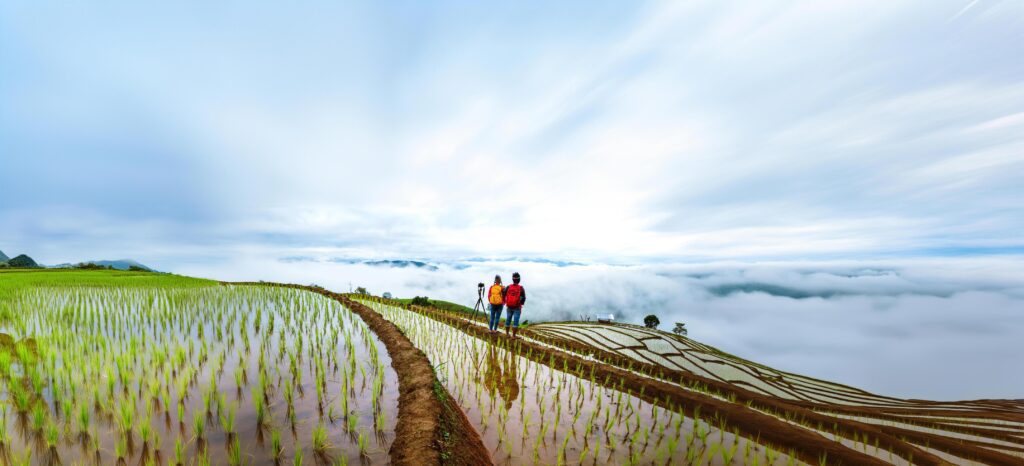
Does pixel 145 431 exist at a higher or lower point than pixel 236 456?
higher

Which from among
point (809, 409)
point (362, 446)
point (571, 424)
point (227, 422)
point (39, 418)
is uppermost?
point (39, 418)

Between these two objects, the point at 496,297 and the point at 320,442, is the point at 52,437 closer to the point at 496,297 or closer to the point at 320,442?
the point at 320,442

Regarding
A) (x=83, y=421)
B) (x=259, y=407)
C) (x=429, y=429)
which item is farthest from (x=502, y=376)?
(x=83, y=421)

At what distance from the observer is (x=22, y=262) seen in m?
42.5

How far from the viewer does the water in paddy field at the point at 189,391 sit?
3.67 metres

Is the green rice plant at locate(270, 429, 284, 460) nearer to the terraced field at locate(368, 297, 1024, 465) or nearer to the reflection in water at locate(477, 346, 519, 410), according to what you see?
the reflection in water at locate(477, 346, 519, 410)

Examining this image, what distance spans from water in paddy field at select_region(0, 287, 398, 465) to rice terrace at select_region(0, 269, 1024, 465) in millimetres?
30

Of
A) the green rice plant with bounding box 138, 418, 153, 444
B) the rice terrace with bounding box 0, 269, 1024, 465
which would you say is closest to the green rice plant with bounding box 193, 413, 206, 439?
the rice terrace with bounding box 0, 269, 1024, 465

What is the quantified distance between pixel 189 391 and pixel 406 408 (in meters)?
3.40

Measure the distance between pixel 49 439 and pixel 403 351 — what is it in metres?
4.86

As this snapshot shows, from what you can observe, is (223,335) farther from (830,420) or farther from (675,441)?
(830,420)

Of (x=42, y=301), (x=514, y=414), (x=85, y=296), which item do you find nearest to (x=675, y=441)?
(x=514, y=414)

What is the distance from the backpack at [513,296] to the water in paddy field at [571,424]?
2.82 meters

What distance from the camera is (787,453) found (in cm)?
443
